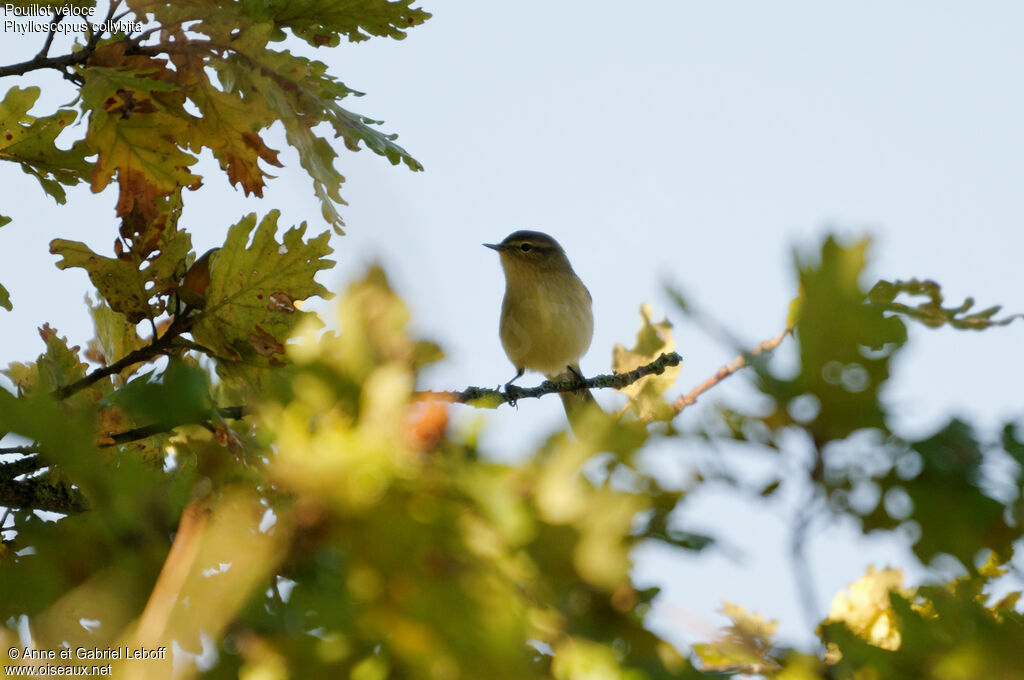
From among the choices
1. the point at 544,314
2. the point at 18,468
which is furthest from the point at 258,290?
the point at 544,314

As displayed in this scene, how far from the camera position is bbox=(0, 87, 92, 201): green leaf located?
2.55 m

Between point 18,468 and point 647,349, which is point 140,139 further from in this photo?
point 647,349

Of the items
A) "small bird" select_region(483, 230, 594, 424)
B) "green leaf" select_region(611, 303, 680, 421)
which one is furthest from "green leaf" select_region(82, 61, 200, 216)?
"small bird" select_region(483, 230, 594, 424)

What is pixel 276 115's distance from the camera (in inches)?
99.3

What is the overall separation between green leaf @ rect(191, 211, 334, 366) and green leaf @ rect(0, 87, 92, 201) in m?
0.53

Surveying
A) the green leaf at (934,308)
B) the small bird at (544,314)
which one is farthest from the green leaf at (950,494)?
the small bird at (544,314)

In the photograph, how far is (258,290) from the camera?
247 cm

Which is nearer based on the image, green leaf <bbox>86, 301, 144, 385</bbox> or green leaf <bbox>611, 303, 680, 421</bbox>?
green leaf <bbox>86, 301, 144, 385</bbox>

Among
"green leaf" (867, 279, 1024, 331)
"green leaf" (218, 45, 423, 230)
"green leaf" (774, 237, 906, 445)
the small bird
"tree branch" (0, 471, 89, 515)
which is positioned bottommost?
"green leaf" (774, 237, 906, 445)

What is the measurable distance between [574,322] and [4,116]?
5.30 meters

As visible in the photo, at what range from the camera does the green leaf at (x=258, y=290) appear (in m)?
2.45

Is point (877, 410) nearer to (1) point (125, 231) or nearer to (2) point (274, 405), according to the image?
(2) point (274, 405)

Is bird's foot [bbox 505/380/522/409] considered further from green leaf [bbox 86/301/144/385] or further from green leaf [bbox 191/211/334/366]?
green leaf [bbox 86/301/144/385]

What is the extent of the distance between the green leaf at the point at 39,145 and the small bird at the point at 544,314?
4816 millimetres
